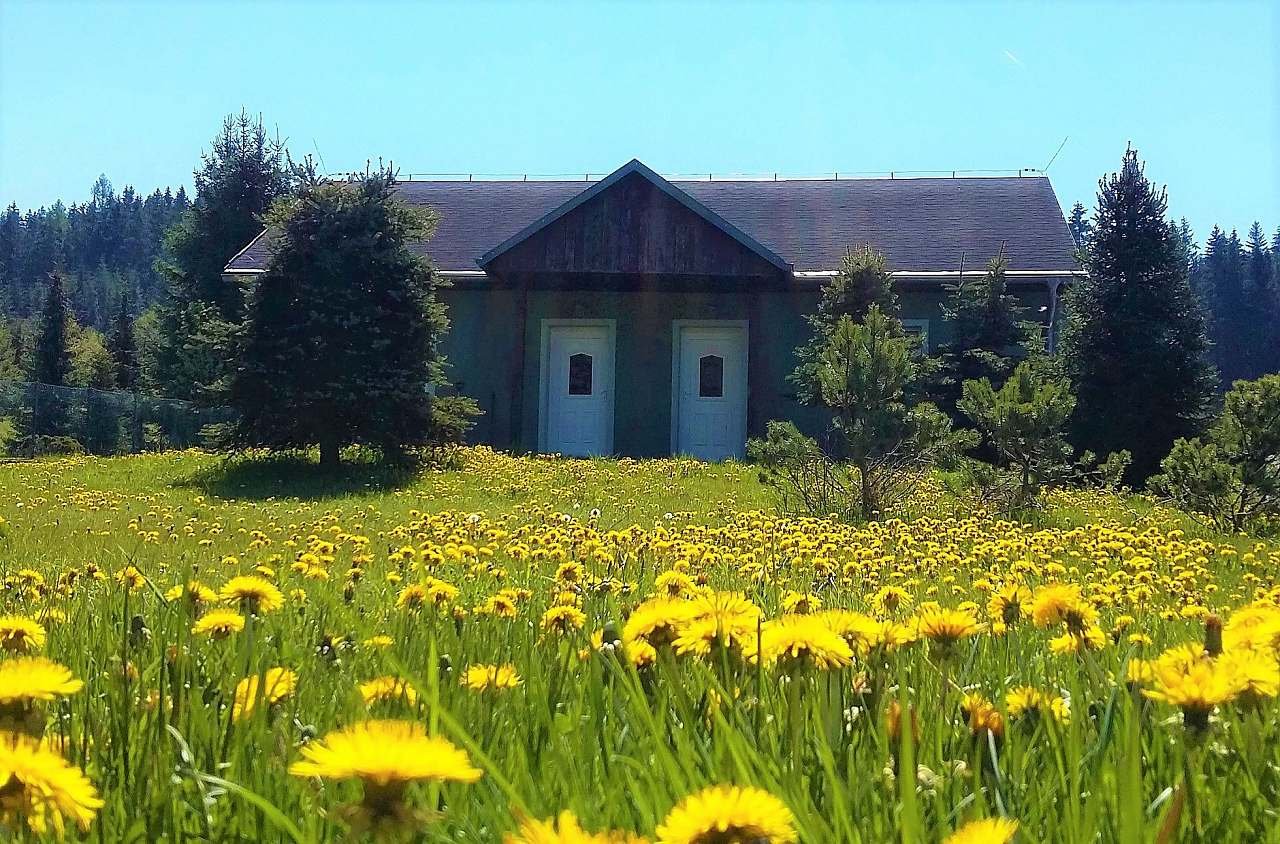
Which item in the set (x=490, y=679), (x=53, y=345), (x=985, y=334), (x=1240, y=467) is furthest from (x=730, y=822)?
(x=53, y=345)

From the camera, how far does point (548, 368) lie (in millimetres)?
18969

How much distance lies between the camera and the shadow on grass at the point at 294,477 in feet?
36.9

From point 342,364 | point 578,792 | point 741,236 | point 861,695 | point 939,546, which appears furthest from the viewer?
point 741,236

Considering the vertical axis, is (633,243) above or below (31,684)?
above

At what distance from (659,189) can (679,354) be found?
10.2 ft

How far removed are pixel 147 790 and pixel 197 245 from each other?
114 ft

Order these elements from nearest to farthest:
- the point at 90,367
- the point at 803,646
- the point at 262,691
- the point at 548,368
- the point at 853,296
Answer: the point at 803,646, the point at 262,691, the point at 853,296, the point at 548,368, the point at 90,367

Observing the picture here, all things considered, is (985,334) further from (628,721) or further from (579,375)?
(628,721)

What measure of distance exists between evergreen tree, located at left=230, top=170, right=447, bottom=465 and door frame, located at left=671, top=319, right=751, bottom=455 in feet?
18.9

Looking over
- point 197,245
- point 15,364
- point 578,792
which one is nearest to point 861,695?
point 578,792

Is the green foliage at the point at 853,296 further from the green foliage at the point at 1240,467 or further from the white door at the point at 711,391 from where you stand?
the green foliage at the point at 1240,467

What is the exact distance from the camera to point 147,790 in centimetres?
117

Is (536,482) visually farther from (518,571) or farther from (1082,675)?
(1082,675)

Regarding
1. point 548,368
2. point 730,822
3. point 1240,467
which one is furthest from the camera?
point 548,368
